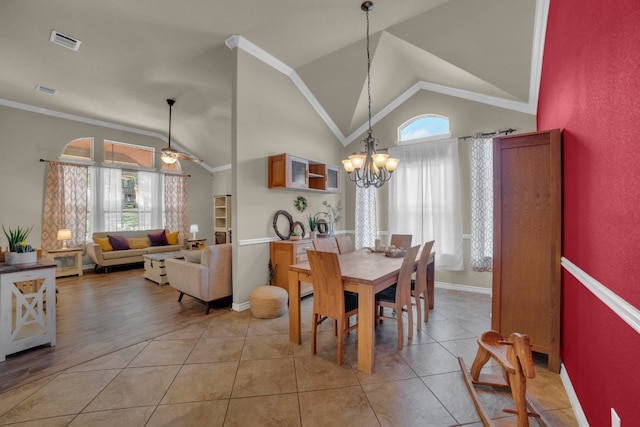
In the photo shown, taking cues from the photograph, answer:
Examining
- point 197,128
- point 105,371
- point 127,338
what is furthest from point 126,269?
point 105,371

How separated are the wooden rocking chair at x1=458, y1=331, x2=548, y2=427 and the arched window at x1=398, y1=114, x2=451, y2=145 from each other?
3708 millimetres

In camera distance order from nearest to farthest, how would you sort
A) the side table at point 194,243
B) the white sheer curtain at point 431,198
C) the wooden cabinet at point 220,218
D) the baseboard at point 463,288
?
the baseboard at point 463,288
the white sheer curtain at point 431,198
the side table at point 194,243
the wooden cabinet at point 220,218

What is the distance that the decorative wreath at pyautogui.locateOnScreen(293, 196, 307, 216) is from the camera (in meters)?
4.63

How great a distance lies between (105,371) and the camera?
222 cm

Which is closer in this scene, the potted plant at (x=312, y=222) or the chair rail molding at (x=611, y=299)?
the chair rail molding at (x=611, y=299)

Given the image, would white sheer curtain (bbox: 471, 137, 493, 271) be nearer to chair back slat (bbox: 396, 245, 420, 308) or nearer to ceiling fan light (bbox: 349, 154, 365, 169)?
chair back slat (bbox: 396, 245, 420, 308)

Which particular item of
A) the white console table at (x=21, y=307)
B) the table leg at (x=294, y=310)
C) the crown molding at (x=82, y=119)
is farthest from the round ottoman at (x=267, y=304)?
the crown molding at (x=82, y=119)

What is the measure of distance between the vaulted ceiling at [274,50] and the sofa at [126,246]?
9.22ft

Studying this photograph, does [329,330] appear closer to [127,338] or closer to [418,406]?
[418,406]

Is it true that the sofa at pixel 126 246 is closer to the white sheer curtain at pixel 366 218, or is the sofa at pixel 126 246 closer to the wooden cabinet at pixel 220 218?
the wooden cabinet at pixel 220 218

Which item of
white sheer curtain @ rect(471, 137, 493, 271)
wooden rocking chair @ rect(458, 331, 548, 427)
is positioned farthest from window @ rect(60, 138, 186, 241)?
wooden rocking chair @ rect(458, 331, 548, 427)

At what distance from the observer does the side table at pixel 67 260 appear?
5301 millimetres

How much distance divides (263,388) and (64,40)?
4.55 metres

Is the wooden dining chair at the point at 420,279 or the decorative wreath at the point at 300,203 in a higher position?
the decorative wreath at the point at 300,203
